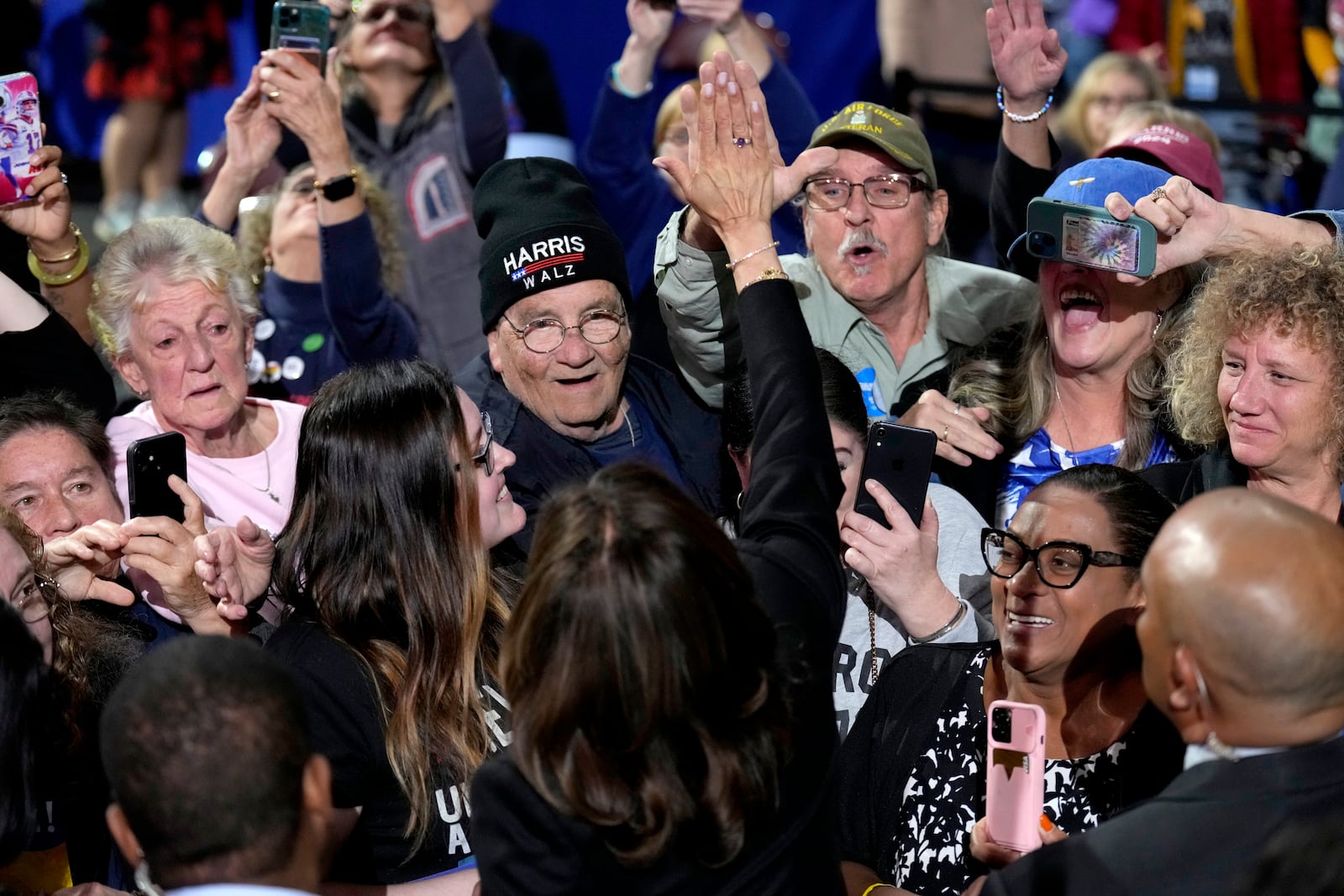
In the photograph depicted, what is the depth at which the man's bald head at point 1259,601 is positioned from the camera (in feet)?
5.25

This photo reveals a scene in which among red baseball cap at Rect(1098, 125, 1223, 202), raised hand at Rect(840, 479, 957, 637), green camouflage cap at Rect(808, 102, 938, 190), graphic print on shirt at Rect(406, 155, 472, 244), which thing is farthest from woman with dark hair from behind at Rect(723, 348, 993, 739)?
graphic print on shirt at Rect(406, 155, 472, 244)

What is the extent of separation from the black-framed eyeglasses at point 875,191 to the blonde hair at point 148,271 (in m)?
1.35

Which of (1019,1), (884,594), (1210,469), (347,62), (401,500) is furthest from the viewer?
(347,62)

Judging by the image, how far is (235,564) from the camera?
97.1 inches

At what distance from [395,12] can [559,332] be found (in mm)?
1682

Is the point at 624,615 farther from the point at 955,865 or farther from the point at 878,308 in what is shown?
the point at 878,308

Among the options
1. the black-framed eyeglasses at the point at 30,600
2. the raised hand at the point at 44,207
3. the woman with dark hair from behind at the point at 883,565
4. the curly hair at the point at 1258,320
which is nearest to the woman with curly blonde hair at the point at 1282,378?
the curly hair at the point at 1258,320

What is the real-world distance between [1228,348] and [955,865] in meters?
1.10

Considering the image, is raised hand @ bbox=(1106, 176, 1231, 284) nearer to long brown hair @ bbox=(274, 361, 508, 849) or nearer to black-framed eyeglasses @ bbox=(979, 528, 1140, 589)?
black-framed eyeglasses @ bbox=(979, 528, 1140, 589)

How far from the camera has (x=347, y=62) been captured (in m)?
4.39

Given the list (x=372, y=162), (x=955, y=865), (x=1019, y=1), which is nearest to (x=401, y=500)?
(x=955, y=865)

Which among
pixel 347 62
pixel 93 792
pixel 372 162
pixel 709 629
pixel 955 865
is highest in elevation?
pixel 347 62

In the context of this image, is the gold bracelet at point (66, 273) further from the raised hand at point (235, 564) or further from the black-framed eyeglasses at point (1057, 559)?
the black-framed eyeglasses at point (1057, 559)

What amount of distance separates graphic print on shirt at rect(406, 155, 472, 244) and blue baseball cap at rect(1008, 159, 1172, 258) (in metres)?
1.88
